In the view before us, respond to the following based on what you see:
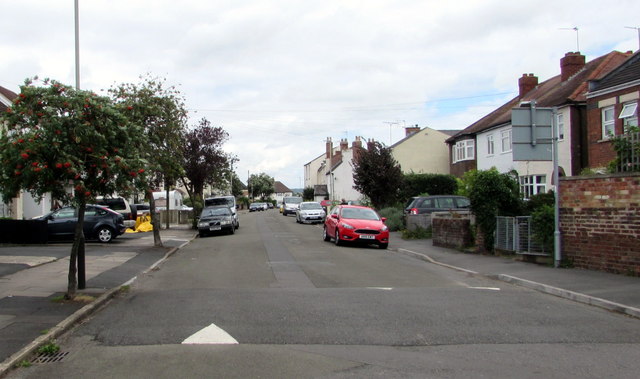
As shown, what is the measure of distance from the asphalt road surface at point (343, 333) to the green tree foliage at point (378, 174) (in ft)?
58.0

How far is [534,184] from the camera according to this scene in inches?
1099

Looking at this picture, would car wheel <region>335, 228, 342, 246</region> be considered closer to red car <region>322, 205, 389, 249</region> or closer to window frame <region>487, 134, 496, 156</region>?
red car <region>322, 205, 389, 249</region>

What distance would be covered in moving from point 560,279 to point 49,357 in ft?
29.8

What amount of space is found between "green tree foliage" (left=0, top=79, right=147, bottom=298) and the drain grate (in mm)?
2731

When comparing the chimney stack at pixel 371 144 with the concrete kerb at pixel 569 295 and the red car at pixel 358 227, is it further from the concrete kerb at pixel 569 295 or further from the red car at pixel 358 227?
the concrete kerb at pixel 569 295

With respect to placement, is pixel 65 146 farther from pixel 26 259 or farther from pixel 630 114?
pixel 630 114

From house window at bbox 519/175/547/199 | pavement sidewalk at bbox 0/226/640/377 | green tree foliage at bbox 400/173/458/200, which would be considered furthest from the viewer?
green tree foliage at bbox 400/173/458/200

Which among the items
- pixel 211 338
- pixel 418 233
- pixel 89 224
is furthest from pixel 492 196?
pixel 89 224

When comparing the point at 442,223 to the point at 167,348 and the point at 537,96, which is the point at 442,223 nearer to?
the point at 167,348

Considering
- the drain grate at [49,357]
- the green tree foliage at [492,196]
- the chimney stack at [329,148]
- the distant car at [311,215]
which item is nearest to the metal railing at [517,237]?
the green tree foliage at [492,196]

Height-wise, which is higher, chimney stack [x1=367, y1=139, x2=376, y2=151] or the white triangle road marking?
chimney stack [x1=367, y1=139, x2=376, y2=151]

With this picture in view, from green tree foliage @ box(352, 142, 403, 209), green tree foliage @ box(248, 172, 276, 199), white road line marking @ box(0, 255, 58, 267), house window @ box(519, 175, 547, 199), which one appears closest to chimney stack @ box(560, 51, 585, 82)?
house window @ box(519, 175, 547, 199)

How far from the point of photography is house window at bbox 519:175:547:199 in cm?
2728

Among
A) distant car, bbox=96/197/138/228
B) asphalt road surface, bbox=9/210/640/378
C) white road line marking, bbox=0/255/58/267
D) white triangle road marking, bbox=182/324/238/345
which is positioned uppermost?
distant car, bbox=96/197/138/228
